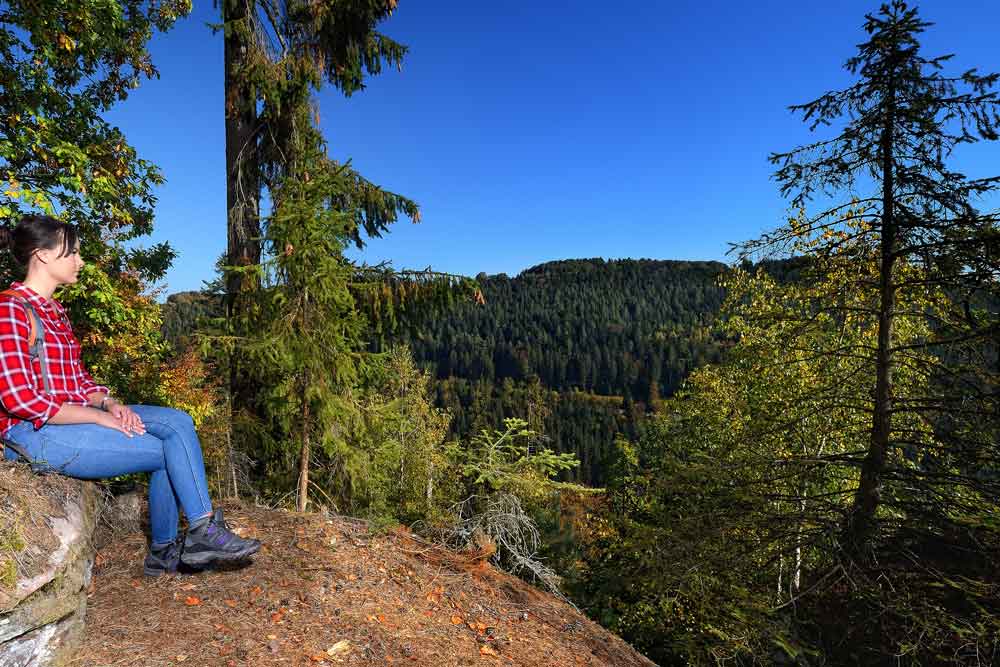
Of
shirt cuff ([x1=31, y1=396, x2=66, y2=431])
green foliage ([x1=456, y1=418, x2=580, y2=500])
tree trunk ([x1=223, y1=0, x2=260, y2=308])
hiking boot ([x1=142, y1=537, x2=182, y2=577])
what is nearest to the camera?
shirt cuff ([x1=31, y1=396, x2=66, y2=431])

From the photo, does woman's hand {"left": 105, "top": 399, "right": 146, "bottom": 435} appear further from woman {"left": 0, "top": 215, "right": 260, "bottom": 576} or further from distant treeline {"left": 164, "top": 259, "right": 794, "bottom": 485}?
distant treeline {"left": 164, "top": 259, "right": 794, "bottom": 485}

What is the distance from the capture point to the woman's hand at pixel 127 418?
2830 mm

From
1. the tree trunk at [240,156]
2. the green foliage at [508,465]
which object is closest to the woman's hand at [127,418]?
the tree trunk at [240,156]

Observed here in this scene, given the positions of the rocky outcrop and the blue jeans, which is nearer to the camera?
the rocky outcrop

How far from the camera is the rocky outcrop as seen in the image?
2.29 m

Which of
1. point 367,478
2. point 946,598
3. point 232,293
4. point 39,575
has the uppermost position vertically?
point 232,293

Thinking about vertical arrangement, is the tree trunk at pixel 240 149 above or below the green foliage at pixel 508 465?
above

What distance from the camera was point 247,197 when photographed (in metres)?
6.54

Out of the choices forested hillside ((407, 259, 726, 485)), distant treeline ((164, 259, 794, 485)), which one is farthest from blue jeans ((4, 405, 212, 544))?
forested hillside ((407, 259, 726, 485))

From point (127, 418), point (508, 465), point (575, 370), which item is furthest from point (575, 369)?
point (127, 418)

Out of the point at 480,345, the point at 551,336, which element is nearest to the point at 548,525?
the point at 480,345

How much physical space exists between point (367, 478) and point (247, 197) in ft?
13.4

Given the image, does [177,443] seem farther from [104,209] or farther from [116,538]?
[104,209]

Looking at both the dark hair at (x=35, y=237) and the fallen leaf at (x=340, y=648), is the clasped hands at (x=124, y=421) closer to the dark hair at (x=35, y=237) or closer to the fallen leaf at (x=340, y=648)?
the dark hair at (x=35, y=237)
